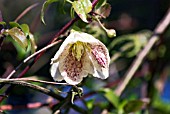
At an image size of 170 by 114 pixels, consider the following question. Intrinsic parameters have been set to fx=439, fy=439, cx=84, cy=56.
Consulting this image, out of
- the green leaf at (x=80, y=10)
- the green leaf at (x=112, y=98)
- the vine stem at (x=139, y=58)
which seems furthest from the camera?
the vine stem at (x=139, y=58)

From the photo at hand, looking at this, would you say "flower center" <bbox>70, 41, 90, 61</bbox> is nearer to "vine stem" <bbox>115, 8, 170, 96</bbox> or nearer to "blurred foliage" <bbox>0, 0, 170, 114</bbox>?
"blurred foliage" <bbox>0, 0, 170, 114</bbox>

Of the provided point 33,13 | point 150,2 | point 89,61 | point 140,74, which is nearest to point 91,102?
point 89,61

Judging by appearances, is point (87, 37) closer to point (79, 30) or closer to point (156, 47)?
point (79, 30)

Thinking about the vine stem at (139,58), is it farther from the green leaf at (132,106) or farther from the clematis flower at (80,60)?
the clematis flower at (80,60)

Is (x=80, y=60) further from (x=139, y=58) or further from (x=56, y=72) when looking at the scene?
(x=139, y=58)

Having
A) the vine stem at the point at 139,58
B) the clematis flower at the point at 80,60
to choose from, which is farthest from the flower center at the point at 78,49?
the vine stem at the point at 139,58

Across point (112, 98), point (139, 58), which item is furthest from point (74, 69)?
point (139, 58)

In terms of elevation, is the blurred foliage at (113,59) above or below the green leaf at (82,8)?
below
